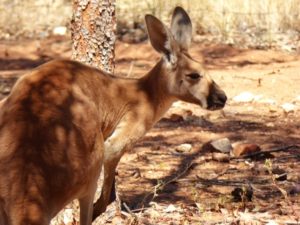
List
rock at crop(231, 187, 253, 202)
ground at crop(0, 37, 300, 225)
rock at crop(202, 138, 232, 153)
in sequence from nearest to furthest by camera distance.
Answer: ground at crop(0, 37, 300, 225) < rock at crop(231, 187, 253, 202) < rock at crop(202, 138, 232, 153)

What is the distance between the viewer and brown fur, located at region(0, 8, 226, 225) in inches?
148

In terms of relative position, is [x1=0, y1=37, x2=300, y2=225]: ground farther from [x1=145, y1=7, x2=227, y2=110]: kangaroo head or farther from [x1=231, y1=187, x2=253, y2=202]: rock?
[x1=145, y1=7, x2=227, y2=110]: kangaroo head

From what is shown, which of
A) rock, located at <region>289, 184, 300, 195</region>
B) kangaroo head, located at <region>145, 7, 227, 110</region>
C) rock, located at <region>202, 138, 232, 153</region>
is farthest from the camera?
rock, located at <region>202, 138, 232, 153</region>

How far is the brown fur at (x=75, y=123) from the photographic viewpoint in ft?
12.3

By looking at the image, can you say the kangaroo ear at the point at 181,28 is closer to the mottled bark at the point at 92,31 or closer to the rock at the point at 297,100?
the mottled bark at the point at 92,31

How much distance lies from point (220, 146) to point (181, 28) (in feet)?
6.42

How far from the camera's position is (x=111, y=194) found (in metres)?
5.50

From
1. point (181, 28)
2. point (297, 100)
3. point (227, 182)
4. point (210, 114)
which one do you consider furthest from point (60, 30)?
point (181, 28)

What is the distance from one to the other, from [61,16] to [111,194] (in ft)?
27.2

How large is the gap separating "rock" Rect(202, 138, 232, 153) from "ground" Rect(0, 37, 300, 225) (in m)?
0.11

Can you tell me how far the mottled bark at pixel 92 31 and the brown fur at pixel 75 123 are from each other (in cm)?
32

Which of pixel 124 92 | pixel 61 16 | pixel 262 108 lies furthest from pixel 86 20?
pixel 61 16

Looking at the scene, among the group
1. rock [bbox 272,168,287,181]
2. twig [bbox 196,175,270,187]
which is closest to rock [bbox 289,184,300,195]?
rock [bbox 272,168,287,181]

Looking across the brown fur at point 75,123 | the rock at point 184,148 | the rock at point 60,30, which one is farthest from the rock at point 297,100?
the rock at point 60,30
